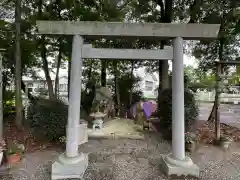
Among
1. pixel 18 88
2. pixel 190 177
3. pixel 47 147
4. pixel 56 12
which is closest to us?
pixel 190 177

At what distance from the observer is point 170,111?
19.0 feet

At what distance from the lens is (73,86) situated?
148 inches

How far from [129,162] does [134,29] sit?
2717 millimetres

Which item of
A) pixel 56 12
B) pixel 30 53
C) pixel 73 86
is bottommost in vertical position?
pixel 73 86

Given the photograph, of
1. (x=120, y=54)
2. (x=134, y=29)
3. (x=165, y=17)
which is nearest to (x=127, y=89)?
(x=165, y=17)

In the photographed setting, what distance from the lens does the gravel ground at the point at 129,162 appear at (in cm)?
387

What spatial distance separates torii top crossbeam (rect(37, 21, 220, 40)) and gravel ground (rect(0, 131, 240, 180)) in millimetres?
2538

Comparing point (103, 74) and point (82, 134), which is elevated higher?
point (103, 74)

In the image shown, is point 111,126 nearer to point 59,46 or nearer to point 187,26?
point 59,46

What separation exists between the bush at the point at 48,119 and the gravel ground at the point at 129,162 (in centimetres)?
53

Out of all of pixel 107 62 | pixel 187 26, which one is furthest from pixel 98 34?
pixel 107 62

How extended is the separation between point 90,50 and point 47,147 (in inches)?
119

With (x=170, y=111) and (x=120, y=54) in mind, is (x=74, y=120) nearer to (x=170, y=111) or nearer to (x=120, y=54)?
(x=120, y=54)

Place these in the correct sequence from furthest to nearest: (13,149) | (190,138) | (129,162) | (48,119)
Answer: (48,119) → (190,138) → (129,162) → (13,149)
